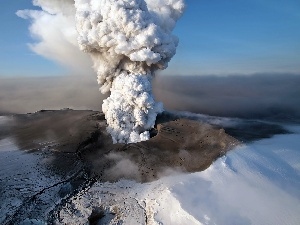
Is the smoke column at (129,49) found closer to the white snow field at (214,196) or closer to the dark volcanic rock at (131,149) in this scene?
the dark volcanic rock at (131,149)

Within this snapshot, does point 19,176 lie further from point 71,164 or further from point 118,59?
point 118,59

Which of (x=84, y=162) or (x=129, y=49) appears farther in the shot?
(x=129, y=49)

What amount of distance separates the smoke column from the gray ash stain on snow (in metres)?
2.28

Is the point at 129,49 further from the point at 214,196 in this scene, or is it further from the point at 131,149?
the point at 214,196

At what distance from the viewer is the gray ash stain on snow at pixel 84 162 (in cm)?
2177

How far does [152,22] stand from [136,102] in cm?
834

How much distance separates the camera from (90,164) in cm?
2816

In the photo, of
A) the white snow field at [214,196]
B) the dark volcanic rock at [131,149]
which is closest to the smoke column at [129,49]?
the dark volcanic rock at [131,149]

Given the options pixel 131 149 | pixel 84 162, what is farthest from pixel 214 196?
pixel 84 162

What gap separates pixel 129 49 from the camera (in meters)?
35.7

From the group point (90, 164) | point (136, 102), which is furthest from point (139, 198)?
point (136, 102)

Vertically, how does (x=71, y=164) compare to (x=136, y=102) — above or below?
below

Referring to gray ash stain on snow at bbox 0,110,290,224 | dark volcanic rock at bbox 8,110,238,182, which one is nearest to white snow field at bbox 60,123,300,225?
gray ash stain on snow at bbox 0,110,290,224

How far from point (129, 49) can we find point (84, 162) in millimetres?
13080
